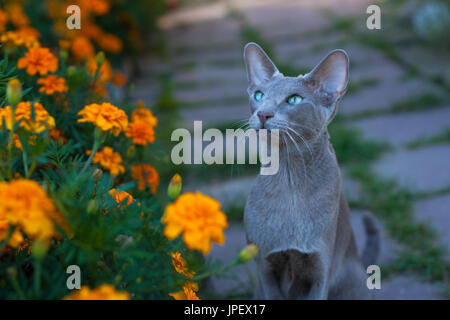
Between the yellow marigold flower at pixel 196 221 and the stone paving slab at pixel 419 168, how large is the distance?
2262 millimetres

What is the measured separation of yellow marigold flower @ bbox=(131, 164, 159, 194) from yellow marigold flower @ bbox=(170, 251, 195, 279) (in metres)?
0.67

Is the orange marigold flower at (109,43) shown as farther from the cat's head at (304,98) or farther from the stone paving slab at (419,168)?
the cat's head at (304,98)

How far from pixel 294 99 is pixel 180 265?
2.37 ft

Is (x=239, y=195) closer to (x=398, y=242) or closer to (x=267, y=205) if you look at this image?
(x=398, y=242)

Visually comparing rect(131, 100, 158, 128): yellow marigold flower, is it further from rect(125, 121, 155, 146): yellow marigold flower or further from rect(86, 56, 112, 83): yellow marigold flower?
rect(86, 56, 112, 83): yellow marigold flower

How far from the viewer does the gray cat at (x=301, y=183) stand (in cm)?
185

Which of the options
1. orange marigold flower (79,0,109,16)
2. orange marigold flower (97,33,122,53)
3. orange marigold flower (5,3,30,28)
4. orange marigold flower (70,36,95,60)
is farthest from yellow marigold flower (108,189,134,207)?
orange marigold flower (97,33,122,53)

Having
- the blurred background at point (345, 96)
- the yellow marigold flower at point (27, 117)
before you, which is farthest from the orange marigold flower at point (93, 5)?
the yellow marigold flower at point (27, 117)

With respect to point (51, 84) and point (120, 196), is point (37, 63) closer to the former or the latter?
point (51, 84)

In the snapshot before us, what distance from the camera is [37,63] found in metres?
2.15

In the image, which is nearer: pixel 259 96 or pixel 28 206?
pixel 28 206

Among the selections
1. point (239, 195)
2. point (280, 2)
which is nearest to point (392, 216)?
point (239, 195)

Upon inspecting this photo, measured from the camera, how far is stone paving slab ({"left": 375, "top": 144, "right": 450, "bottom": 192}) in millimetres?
3150

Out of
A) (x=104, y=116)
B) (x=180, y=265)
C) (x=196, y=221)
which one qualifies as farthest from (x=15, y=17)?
(x=196, y=221)
